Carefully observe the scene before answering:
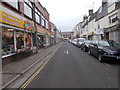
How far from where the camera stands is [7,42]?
296 inches

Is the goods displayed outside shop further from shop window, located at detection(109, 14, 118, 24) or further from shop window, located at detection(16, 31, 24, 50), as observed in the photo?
shop window, located at detection(109, 14, 118, 24)

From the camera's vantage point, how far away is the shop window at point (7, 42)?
23.0ft

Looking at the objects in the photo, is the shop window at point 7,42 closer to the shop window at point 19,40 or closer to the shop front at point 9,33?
the shop front at point 9,33

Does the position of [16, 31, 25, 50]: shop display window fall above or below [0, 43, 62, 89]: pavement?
above

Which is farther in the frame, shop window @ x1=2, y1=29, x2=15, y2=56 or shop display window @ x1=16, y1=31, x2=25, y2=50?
shop display window @ x1=16, y1=31, x2=25, y2=50

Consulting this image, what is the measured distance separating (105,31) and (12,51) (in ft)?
53.2

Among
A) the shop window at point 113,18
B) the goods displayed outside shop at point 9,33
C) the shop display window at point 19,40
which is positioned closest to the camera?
the goods displayed outside shop at point 9,33

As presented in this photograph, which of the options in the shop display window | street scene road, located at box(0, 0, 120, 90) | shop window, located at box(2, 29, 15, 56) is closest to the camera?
street scene road, located at box(0, 0, 120, 90)

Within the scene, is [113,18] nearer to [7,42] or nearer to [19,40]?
[19,40]

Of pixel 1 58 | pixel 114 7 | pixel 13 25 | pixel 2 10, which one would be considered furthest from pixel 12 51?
pixel 114 7

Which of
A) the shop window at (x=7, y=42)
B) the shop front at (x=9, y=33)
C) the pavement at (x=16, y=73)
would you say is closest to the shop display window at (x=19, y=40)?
the shop front at (x=9, y=33)

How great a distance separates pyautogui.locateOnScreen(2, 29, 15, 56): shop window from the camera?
276 inches

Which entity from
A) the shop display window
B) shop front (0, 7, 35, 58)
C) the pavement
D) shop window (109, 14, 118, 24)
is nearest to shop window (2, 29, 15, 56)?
shop front (0, 7, 35, 58)

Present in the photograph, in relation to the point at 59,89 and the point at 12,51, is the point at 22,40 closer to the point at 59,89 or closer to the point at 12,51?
the point at 12,51
